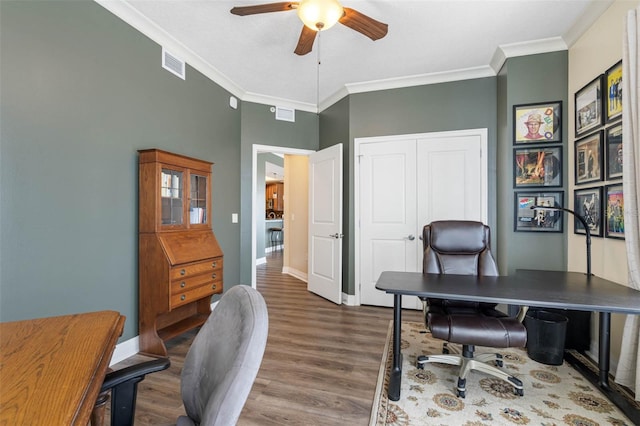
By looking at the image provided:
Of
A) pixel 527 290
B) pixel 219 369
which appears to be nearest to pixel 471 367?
pixel 527 290

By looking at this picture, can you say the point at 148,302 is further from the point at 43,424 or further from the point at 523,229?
the point at 523,229

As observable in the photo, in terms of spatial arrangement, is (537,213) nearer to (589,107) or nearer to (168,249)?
(589,107)

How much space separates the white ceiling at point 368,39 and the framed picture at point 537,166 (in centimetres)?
99

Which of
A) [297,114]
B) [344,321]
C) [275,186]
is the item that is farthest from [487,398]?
[275,186]

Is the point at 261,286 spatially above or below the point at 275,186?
below

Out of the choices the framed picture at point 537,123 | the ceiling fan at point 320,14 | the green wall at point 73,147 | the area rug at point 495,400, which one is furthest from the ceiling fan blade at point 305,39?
the area rug at point 495,400

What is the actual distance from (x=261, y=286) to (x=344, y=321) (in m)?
2.11

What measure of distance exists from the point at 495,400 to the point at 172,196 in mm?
2937

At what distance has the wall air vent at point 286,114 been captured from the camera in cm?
426

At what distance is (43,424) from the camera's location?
23.5 inches

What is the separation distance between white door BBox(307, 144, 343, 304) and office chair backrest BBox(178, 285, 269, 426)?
297 cm

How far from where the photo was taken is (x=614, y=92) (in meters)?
2.12

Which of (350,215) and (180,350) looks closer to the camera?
(180,350)

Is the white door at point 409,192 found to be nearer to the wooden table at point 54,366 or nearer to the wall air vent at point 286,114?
the wall air vent at point 286,114
